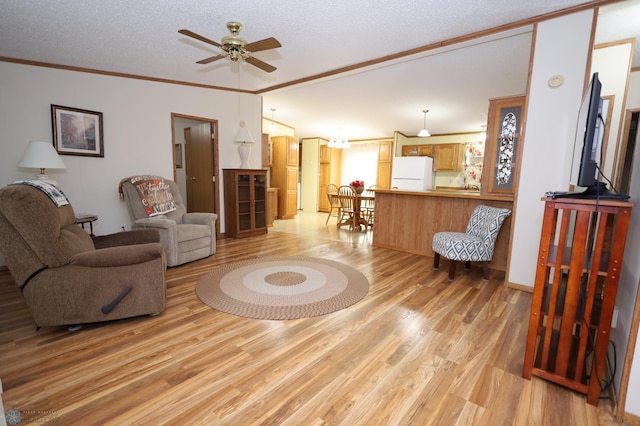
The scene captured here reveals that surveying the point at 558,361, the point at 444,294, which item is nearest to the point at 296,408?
the point at 558,361

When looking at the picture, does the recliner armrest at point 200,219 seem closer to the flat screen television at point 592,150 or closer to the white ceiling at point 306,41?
the white ceiling at point 306,41

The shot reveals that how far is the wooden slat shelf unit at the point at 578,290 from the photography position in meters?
1.34

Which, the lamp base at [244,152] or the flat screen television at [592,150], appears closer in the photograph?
the flat screen television at [592,150]

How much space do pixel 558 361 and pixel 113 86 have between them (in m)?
5.13

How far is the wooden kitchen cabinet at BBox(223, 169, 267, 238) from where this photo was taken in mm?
4703

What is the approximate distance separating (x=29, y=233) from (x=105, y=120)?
98.8 inches

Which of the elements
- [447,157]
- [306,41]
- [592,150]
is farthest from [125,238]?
[447,157]

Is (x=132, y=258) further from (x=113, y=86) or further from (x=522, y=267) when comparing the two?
(x=522, y=267)

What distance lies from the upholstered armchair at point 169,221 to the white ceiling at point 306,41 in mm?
1487

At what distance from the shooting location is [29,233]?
1755mm

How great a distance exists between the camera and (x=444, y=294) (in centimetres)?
265

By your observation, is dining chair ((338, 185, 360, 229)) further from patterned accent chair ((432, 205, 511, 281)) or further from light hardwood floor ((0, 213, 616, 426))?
light hardwood floor ((0, 213, 616, 426))

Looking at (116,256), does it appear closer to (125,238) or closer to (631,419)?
(125,238)

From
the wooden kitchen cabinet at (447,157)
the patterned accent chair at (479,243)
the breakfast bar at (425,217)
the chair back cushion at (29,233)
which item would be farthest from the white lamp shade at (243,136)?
the wooden kitchen cabinet at (447,157)
